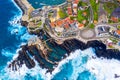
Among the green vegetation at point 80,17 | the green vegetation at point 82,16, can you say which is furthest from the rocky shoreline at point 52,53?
the green vegetation at point 82,16

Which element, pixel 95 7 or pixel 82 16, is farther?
pixel 95 7

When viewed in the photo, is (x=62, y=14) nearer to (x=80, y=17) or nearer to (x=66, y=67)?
(x=80, y=17)

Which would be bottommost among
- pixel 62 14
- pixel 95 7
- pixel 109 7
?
pixel 109 7

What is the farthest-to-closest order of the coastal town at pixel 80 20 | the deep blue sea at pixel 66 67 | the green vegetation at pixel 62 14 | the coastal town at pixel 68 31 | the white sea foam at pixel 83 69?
the green vegetation at pixel 62 14 → the coastal town at pixel 80 20 → the coastal town at pixel 68 31 → the deep blue sea at pixel 66 67 → the white sea foam at pixel 83 69

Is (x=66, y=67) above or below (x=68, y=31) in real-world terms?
below

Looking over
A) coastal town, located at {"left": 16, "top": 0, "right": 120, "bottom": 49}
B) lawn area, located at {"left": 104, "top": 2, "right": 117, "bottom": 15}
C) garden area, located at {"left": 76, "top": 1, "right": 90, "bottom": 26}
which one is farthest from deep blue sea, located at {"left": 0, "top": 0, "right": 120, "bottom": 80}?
lawn area, located at {"left": 104, "top": 2, "right": 117, "bottom": 15}

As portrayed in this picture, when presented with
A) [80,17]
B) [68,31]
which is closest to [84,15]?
[80,17]

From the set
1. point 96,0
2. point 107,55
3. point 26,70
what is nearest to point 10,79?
point 26,70

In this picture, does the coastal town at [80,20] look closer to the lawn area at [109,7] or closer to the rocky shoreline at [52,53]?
the lawn area at [109,7]
